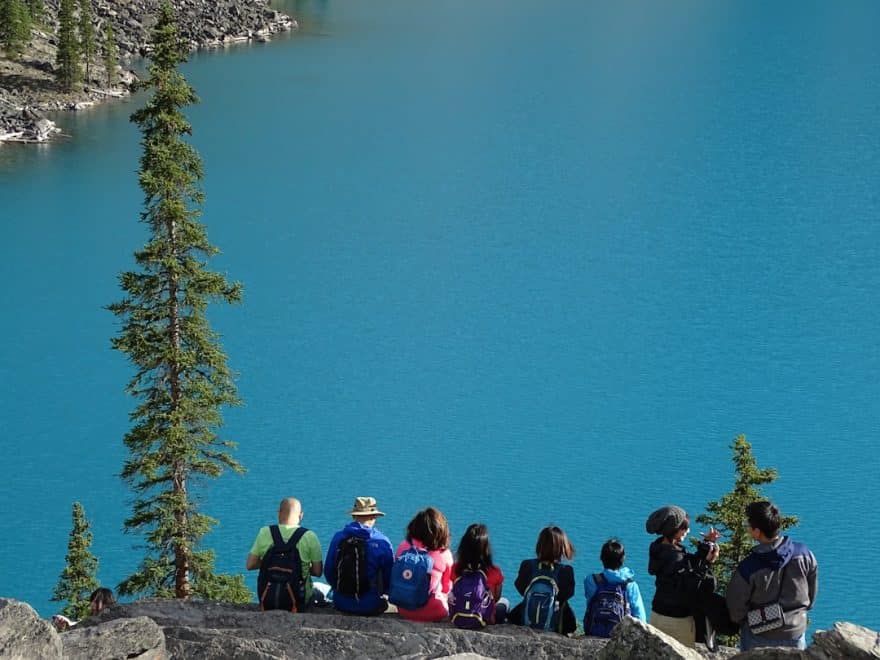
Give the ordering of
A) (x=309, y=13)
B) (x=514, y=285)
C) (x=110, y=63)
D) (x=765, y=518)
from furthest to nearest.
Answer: (x=309, y=13) → (x=110, y=63) → (x=514, y=285) → (x=765, y=518)

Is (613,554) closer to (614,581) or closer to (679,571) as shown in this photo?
(614,581)

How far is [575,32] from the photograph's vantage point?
9719cm

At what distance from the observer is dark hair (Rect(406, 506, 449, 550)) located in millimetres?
9625

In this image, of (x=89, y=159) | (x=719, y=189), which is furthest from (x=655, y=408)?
(x=89, y=159)

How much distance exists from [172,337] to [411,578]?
36.7 ft

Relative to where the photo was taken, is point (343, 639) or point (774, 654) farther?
point (343, 639)

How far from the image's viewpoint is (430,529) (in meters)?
9.62

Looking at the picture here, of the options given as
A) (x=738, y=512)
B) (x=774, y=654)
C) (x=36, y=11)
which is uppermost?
(x=36, y=11)

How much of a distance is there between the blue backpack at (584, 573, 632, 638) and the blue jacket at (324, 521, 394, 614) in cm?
162

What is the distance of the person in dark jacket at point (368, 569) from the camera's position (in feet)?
32.4

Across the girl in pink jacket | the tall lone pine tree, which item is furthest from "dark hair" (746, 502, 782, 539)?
the tall lone pine tree

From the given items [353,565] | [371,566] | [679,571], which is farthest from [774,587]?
[353,565]

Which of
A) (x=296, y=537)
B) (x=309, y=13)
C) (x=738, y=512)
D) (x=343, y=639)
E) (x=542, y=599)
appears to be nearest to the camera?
(x=343, y=639)

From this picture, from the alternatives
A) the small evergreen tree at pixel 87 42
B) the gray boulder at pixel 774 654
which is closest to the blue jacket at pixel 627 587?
the gray boulder at pixel 774 654
